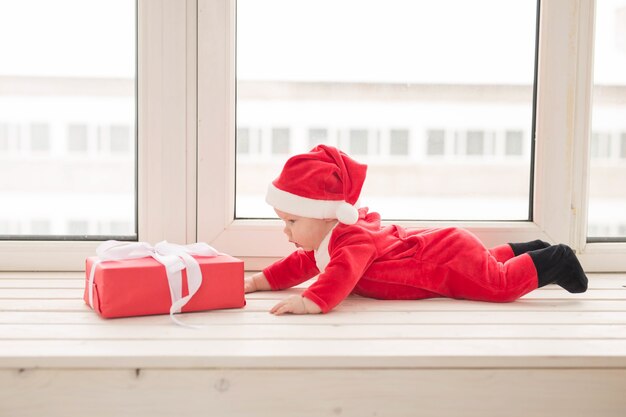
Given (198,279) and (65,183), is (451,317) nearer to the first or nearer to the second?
(198,279)

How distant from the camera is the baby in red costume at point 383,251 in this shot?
128 cm

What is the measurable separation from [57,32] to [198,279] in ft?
2.46

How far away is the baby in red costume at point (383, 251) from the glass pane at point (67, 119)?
47cm

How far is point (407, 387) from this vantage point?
3.19 ft

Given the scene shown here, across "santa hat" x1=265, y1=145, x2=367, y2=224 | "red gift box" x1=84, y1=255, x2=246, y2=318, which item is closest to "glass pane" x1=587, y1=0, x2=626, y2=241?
"santa hat" x1=265, y1=145, x2=367, y2=224

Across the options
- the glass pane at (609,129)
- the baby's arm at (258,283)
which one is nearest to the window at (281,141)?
the baby's arm at (258,283)

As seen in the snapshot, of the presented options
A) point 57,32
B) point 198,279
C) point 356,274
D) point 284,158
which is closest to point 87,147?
point 57,32

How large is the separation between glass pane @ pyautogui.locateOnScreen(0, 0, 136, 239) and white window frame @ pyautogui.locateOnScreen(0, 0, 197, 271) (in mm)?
56

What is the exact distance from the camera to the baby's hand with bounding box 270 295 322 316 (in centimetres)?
119

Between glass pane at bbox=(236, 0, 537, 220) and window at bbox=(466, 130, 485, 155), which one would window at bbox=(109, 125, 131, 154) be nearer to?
glass pane at bbox=(236, 0, 537, 220)

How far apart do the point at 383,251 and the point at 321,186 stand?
18cm

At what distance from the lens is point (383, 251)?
4.35 ft

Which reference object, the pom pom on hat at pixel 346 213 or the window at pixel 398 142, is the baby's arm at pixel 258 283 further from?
the window at pixel 398 142

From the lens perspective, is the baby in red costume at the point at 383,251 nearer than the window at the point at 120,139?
Yes
